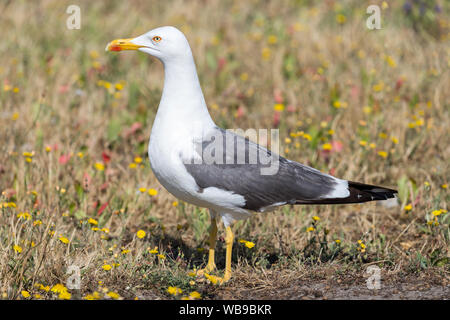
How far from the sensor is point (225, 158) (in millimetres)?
4164

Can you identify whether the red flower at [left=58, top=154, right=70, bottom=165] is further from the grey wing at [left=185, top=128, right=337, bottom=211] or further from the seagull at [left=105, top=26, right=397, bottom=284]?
the grey wing at [left=185, top=128, right=337, bottom=211]

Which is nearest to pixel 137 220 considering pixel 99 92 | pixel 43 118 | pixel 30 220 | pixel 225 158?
pixel 30 220

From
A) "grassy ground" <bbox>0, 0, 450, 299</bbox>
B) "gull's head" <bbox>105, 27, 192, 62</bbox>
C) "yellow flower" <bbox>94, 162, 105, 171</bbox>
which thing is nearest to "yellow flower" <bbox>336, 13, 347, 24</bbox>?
"grassy ground" <bbox>0, 0, 450, 299</bbox>

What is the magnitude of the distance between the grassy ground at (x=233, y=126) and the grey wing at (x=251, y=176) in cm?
48

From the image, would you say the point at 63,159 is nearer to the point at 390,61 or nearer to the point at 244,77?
the point at 244,77

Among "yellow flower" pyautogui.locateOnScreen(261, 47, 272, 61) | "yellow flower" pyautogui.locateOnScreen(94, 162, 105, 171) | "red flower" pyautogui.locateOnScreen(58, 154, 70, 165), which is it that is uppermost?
"yellow flower" pyautogui.locateOnScreen(261, 47, 272, 61)

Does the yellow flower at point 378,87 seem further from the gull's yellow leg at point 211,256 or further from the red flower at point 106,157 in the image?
the gull's yellow leg at point 211,256

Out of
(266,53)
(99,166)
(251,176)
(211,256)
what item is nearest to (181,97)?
(251,176)

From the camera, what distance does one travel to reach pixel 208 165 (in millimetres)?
4082

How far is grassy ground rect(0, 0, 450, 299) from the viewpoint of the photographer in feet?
13.7

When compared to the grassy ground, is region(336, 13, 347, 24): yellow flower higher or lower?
higher

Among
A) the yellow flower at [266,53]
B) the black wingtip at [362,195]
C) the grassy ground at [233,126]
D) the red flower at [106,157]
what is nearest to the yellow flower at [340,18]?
the grassy ground at [233,126]

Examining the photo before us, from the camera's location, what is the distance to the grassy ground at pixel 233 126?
419cm
